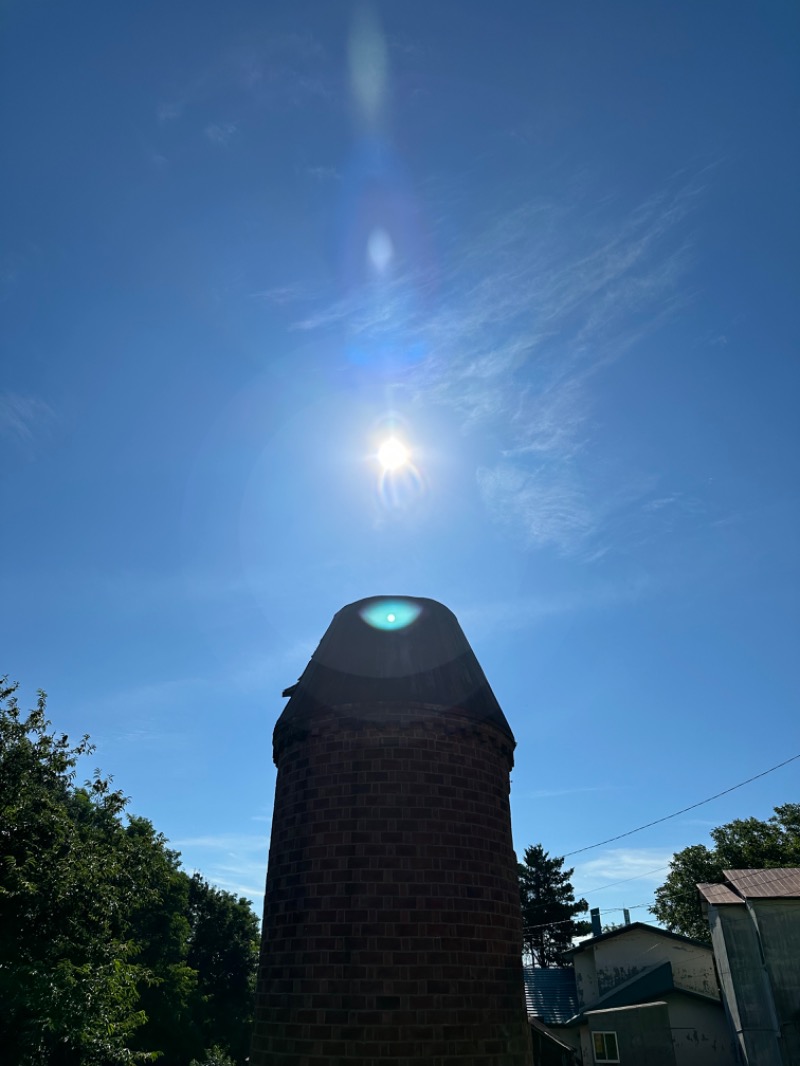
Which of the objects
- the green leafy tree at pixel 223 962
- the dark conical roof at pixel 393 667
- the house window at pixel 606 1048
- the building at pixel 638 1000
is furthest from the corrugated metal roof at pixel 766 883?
the green leafy tree at pixel 223 962

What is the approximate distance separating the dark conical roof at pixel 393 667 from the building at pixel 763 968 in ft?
53.5

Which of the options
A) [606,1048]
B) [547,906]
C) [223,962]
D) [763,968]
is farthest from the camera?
[547,906]

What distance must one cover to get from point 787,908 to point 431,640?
17.9 metres

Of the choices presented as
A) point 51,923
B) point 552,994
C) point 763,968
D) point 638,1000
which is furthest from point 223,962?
point 763,968

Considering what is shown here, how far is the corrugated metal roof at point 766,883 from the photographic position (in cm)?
2062

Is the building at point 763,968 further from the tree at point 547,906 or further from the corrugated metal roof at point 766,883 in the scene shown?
the tree at point 547,906

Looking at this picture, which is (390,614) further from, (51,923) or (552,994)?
(552,994)

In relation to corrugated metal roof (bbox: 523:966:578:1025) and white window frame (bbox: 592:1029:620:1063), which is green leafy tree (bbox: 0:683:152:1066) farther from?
corrugated metal roof (bbox: 523:966:578:1025)

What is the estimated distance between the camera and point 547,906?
204 ft

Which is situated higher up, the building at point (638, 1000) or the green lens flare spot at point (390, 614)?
the green lens flare spot at point (390, 614)

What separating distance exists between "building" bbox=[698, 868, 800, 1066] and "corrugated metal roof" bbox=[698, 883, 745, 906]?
0.06 m

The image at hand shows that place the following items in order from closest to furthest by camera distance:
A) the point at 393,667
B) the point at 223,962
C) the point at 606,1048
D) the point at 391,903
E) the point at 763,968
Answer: the point at 391,903 < the point at 393,667 < the point at 763,968 < the point at 606,1048 < the point at 223,962

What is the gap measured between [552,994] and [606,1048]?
1182cm

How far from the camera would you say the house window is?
2234cm
